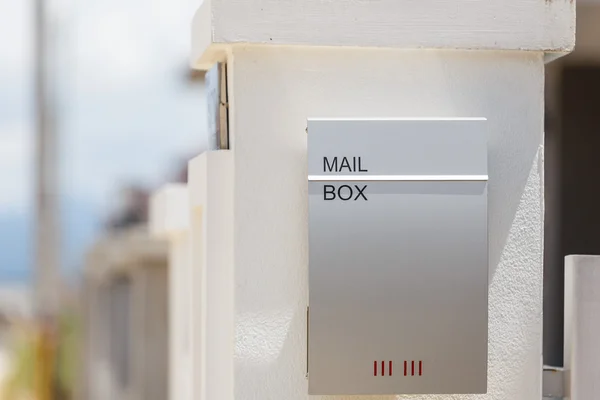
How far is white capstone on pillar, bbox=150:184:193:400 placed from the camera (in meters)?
3.63

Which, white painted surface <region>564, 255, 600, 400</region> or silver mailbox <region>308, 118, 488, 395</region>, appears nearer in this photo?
silver mailbox <region>308, 118, 488, 395</region>

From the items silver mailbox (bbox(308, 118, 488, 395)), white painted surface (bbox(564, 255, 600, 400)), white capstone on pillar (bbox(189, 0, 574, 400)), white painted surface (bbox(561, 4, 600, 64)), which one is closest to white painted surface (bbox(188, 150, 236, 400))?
white capstone on pillar (bbox(189, 0, 574, 400))

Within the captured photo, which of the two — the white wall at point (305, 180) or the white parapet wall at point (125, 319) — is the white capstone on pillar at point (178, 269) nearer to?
the white wall at point (305, 180)

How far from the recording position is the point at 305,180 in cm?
229

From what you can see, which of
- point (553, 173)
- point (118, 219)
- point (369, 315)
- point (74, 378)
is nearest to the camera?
point (369, 315)

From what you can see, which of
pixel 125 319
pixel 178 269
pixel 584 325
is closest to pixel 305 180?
pixel 584 325

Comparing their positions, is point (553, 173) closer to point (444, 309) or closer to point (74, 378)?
point (444, 309)

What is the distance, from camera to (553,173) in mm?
7324

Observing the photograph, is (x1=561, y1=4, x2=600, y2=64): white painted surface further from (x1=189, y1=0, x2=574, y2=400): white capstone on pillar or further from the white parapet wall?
(x1=189, y1=0, x2=574, y2=400): white capstone on pillar

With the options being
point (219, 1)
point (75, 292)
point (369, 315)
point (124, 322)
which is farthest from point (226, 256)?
point (75, 292)

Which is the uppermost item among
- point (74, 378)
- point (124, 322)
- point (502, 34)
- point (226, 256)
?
point (502, 34)

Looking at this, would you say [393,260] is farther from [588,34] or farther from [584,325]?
[588,34]

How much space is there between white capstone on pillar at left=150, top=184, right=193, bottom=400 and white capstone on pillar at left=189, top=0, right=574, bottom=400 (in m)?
1.16

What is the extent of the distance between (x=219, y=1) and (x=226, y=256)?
0.51 m
